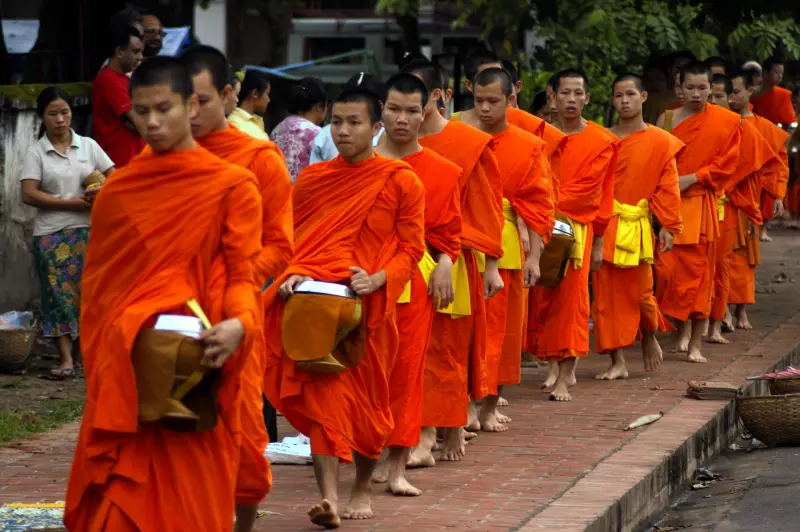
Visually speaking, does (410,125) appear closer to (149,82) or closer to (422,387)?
(422,387)

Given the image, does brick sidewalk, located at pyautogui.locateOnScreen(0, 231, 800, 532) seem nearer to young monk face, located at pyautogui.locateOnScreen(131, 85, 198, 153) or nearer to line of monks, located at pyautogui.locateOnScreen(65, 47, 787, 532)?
line of monks, located at pyautogui.locateOnScreen(65, 47, 787, 532)

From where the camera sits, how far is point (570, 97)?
10.3 metres

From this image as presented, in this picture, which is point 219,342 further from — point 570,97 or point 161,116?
point 570,97

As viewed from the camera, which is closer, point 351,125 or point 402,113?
point 351,125

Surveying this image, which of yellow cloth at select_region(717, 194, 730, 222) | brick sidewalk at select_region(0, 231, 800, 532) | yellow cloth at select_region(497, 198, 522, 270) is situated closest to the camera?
brick sidewalk at select_region(0, 231, 800, 532)

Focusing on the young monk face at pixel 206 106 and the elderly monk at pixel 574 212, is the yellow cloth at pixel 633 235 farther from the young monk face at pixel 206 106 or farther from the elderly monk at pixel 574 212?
the young monk face at pixel 206 106

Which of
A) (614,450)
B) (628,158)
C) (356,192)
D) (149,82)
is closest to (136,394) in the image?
(149,82)

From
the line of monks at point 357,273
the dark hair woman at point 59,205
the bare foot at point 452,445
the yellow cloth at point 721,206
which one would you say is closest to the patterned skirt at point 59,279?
the dark hair woman at point 59,205

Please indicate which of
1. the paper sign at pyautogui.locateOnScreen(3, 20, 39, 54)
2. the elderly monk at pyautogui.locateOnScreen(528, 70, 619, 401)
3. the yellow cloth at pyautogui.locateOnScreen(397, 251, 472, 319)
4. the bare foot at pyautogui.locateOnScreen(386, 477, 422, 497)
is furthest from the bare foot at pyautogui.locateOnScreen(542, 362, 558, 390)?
the paper sign at pyautogui.locateOnScreen(3, 20, 39, 54)

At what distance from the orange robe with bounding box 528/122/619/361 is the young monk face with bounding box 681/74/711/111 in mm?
2014

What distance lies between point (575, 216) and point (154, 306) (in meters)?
5.74

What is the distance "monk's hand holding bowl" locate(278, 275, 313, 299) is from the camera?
6.65 m

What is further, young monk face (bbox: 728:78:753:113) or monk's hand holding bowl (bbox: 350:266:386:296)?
young monk face (bbox: 728:78:753:113)


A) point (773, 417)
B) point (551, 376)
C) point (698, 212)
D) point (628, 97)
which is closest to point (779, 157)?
point (698, 212)
